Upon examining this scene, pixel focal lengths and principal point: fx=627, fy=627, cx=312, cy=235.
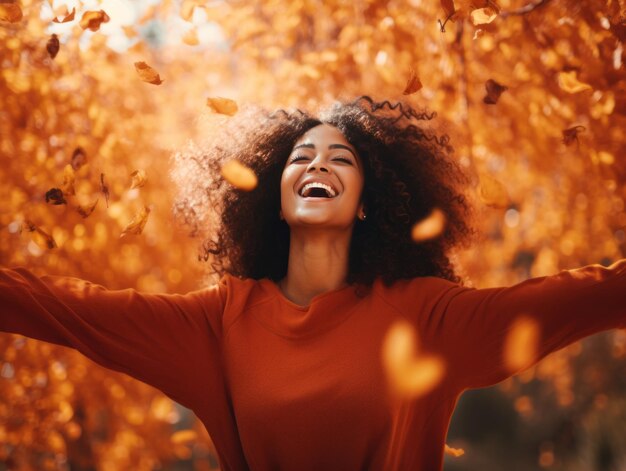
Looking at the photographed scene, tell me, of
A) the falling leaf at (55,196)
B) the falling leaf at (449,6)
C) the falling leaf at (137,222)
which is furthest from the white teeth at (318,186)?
the falling leaf at (55,196)

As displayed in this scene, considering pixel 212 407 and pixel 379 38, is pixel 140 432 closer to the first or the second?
pixel 212 407

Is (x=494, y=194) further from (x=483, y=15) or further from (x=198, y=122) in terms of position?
(x=198, y=122)

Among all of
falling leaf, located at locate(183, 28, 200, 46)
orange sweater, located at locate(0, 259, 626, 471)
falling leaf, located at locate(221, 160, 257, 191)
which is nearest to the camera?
orange sweater, located at locate(0, 259, 626, 471)

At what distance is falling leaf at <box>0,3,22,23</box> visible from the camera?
6.36ft

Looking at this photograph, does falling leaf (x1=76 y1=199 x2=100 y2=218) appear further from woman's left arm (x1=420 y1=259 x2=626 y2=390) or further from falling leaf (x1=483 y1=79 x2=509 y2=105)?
falling leaf (x1=483 y1=79 x2=509 y2=105)

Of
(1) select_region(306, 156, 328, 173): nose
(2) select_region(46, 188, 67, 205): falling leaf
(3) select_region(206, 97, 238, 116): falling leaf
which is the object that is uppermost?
(3) select_region(206, 97, 238, 116): falling leaf

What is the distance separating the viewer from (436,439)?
1.93m

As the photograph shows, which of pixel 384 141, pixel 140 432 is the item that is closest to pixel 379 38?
pixel 384 141

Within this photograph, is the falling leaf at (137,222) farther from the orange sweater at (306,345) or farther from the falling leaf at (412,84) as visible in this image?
the falling leaf at (412,84)

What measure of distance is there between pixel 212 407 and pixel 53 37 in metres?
1.43

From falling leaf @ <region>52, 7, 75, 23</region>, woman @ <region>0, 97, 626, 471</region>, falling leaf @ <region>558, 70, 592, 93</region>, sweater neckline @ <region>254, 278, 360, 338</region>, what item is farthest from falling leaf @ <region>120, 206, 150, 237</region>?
falling leaf @ <region>558, 70, 592, 93</region>

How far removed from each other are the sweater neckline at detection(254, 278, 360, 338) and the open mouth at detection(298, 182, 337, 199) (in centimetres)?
32

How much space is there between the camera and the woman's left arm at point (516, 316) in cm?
160

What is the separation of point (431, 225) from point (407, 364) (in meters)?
0.70
